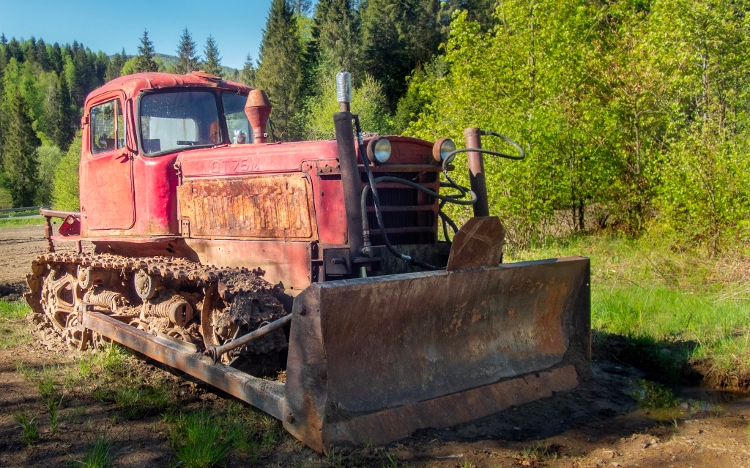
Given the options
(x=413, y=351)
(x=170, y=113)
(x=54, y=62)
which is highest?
(x=54, y=62)

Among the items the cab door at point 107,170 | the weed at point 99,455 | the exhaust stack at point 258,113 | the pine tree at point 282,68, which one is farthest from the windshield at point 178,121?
the pine tree at point 282,68

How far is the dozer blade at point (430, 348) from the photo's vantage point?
362cm

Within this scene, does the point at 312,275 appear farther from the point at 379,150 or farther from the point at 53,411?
the point at 53,411

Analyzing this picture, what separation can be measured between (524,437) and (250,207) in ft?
8.89

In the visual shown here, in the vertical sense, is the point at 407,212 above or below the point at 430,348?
above

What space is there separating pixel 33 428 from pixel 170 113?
312cm

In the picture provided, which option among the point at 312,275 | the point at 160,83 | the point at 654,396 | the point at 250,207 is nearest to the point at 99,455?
the point at 312,275

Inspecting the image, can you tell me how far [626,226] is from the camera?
12.9 metres

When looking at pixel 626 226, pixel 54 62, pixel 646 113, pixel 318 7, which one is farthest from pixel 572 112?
pixel 54 62

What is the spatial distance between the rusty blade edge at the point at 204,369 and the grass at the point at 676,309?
11.6 ft

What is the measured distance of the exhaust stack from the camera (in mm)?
5777

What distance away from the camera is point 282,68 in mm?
47781

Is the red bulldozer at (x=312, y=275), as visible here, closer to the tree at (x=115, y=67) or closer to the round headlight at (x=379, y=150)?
the round headlight at (x=379, y=150)

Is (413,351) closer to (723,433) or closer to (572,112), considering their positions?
(723,433)
